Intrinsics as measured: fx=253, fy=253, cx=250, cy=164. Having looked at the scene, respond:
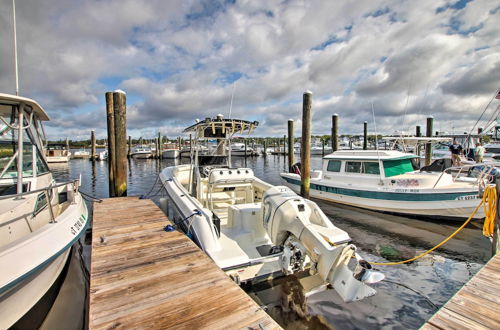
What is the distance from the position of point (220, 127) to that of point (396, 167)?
698cm

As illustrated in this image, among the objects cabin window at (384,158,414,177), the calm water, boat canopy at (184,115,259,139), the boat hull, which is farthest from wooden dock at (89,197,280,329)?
cabin window at (384,158,414,177)

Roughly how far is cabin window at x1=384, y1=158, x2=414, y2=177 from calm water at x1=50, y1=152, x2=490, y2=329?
68.6 inches

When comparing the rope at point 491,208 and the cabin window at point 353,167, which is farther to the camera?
the cabin window at point 353,167

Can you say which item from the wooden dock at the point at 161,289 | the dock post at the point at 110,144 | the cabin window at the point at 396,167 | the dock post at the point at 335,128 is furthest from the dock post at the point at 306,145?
the dock post at the point at 110,144

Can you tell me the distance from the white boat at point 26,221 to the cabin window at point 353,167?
922cm

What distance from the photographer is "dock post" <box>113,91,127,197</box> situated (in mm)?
8344

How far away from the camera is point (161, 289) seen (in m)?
2.95

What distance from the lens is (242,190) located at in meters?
6.85

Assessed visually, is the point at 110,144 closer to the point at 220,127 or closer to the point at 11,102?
the point at 220,127

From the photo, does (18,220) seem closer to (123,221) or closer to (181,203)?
(123,221)

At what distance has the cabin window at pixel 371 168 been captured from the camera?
9586 mm

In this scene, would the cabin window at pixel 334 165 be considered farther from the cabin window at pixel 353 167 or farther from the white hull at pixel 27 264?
the white hull at pixel 27 264

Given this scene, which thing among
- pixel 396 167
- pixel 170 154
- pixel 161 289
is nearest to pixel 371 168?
pixel 396 167

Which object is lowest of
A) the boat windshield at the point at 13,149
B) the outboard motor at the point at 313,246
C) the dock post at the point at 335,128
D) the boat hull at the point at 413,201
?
the boat hull at the point at 413,201
